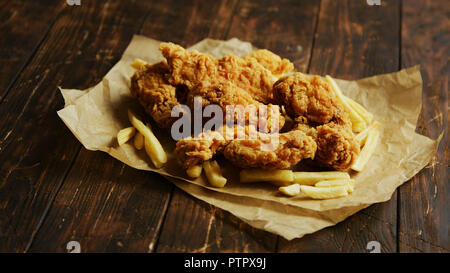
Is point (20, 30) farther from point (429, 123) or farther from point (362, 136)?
point (429, 123)

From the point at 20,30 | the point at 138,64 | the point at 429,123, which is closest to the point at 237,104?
the point at 138,64

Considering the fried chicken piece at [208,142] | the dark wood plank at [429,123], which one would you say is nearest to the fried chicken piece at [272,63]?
the fried chicken piece at [208,142]

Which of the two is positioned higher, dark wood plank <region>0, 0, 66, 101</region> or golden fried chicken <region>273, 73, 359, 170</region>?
golden fried chicken <region>273, 73, 359, 170</region>

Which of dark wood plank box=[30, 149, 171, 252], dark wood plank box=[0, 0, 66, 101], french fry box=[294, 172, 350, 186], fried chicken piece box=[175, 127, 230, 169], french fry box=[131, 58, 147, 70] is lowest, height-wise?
dark wood plank box=[0, 0, 66, 101]

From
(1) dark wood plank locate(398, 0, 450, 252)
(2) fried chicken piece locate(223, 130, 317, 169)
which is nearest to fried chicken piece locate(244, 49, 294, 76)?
(2) fried chicken piece locate(223, 130, 317, 169)

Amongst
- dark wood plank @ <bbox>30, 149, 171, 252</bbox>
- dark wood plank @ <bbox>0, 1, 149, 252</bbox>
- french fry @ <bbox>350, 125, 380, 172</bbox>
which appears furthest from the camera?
french fry @ <bbox>350, 125, 380, 172</bbox>

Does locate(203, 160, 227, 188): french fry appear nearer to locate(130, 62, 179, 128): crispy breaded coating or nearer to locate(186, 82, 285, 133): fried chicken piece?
locate(186, 82, 285, 133): fried chicken piece

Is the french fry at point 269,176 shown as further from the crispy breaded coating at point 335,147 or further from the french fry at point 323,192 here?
the crispy breaded coating at point 335,147
